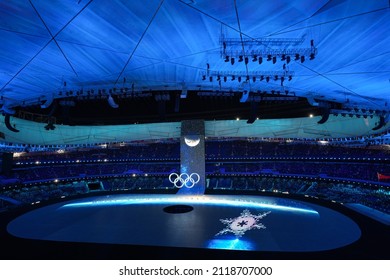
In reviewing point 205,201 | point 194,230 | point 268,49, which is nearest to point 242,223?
point 194,230

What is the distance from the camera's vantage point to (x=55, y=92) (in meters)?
14.3

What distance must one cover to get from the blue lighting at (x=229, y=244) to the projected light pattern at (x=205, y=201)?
23.0 feet

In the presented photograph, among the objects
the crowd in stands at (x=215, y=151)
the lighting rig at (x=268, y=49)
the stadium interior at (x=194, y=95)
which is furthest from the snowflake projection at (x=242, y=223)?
the crowd in stands at (x=215, y=151)

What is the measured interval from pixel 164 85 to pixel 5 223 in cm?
1118

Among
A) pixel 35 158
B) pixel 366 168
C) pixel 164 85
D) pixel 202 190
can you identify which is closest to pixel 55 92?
pixel 164 85

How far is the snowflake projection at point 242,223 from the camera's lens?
Answer: 12.0 m

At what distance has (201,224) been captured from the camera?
13.4m

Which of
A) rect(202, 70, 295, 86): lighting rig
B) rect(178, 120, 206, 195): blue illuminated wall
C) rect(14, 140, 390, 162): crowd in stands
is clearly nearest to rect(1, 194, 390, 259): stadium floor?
rect(178, 120, 206, 195): blue illuminated wall

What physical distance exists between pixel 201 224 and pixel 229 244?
352 centimetres

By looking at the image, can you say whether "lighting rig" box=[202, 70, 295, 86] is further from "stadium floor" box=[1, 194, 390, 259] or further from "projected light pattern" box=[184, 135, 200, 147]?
"projected light pattern" box=[184, 135, 200, 147]

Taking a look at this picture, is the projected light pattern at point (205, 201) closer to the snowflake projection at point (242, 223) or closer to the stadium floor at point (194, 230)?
the stadium floor at point (194, 230)

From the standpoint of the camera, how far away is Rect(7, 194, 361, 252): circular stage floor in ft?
33.7

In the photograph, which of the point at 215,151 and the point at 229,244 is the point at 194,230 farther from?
the point at 215,151

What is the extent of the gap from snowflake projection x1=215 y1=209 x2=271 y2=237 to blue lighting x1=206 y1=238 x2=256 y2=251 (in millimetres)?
896
